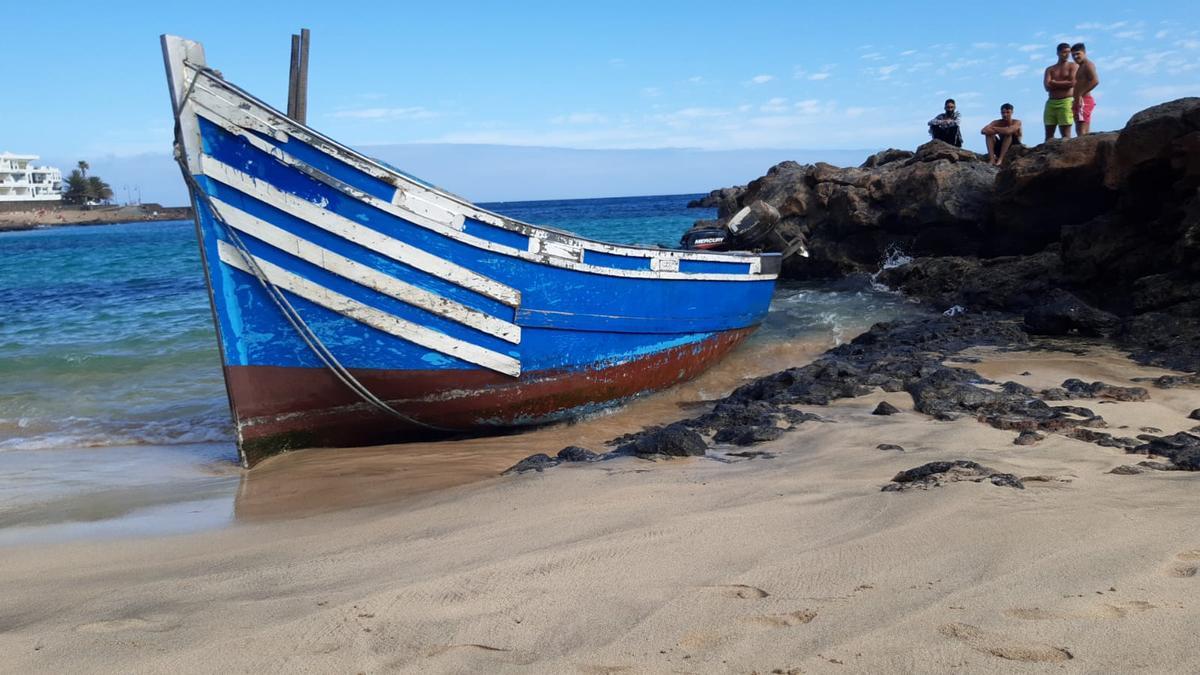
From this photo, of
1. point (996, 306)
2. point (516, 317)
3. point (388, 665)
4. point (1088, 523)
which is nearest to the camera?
point (388, 665)

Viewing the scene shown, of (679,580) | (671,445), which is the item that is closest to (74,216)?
(671,445)

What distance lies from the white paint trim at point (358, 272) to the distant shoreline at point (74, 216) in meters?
80.3

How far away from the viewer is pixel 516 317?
6.06m

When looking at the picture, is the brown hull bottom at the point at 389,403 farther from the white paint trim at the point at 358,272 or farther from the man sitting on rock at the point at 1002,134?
the man sitting on rock at the point at 1002,134

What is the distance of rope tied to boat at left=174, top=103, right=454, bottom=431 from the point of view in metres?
5.21

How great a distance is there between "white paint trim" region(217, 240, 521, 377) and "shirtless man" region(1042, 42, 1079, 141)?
10.3m

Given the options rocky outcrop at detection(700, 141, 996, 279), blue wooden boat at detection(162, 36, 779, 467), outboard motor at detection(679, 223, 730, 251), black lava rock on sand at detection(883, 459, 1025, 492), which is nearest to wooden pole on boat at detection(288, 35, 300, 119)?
blue wooden boat at detection(162, 36, 779, 467)

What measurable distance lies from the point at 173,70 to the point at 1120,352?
6.91 meters

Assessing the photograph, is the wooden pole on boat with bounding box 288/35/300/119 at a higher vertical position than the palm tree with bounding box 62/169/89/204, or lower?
lower

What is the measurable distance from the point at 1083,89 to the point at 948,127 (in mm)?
3342

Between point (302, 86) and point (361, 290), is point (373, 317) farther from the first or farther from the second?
point (302, 86)

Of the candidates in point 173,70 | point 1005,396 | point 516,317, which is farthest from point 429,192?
point 1005,396

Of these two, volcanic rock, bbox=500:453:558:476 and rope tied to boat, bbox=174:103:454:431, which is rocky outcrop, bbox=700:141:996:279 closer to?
rope tied to boat, bbox=174:103:454:431

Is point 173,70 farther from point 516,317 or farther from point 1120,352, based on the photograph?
point 1120,352
